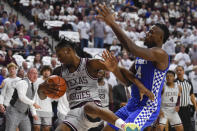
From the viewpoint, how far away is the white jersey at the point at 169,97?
945 centimetres

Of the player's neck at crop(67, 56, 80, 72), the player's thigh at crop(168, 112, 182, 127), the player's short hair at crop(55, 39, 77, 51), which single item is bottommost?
the player's thigh at crop(168, 112, 182, 127)

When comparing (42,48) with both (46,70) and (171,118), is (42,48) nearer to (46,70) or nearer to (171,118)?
(46,70)

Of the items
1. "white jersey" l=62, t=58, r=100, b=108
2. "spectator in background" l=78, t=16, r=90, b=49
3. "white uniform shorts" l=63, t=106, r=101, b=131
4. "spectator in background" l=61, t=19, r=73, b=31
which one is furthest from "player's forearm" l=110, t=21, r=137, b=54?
"spectator in background" l=61, t=19, r=73, b=31

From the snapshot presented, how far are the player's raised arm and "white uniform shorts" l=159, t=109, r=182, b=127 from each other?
4.55 m

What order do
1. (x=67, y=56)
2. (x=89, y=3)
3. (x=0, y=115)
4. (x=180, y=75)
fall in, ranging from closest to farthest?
1. (x=67, y=56)
2. (x=0, y=115)
3. (x=180, y=75)
4. (x=89, y=3)

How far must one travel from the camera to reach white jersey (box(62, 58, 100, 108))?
487 cm

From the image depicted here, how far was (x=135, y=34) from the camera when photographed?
16.2 m

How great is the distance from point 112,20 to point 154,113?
1.50m

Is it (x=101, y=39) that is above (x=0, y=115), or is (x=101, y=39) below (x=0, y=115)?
above

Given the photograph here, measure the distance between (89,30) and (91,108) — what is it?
1133 centimetres

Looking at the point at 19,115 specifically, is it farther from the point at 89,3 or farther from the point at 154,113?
the point at 89,3

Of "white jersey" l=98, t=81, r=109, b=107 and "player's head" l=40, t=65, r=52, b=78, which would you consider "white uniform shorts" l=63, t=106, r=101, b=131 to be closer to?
"player's head" l=40, t=65, r=52, b=78

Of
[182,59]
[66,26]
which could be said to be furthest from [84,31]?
[182,59]

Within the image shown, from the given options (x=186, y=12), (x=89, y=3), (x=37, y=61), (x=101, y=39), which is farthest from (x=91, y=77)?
(x=186, y=12)
